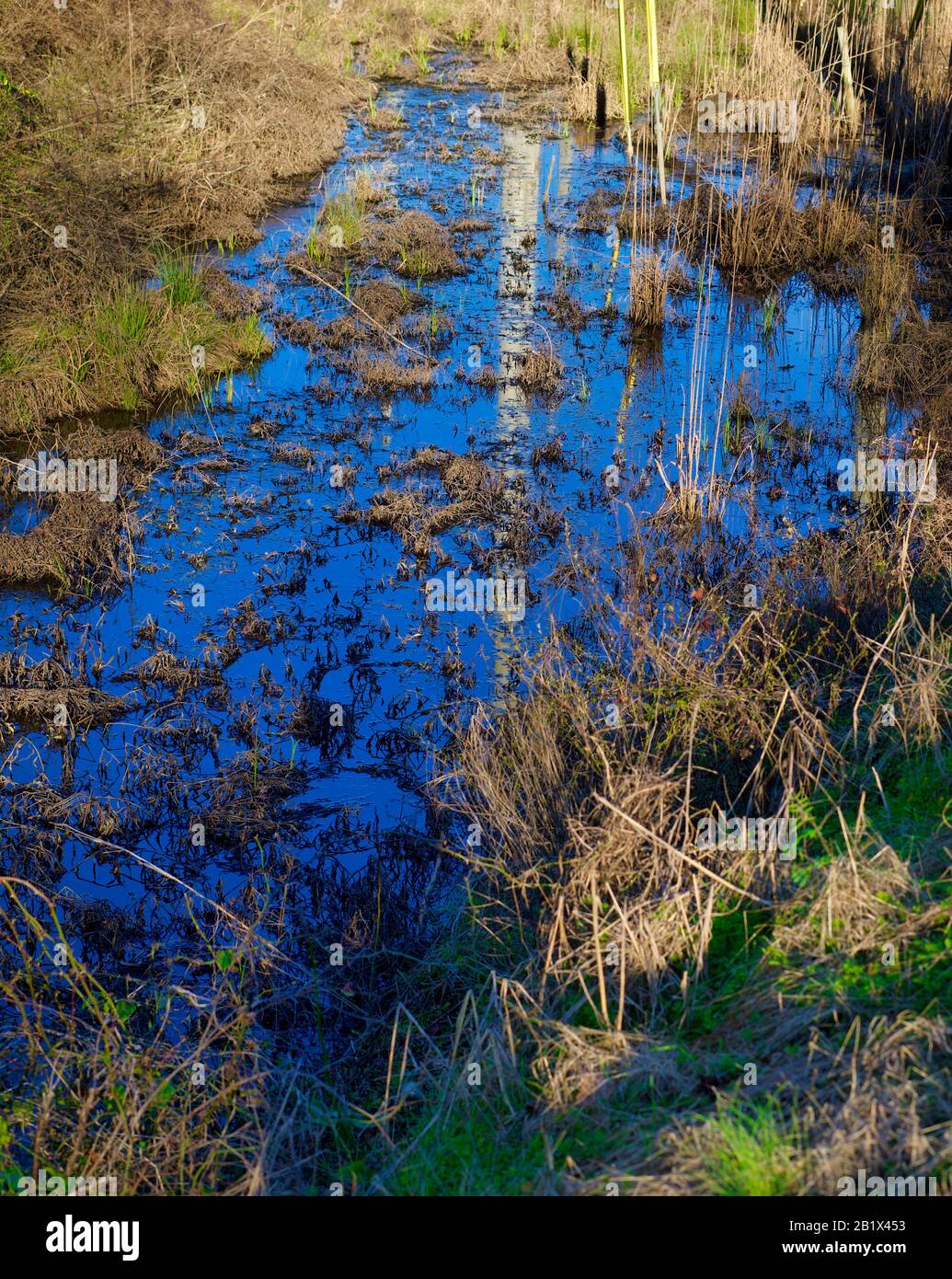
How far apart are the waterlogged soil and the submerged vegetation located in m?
0.03

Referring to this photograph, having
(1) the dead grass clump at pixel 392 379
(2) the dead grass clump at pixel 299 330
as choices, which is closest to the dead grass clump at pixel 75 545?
(1) the dead grass clump at pixel 392 379

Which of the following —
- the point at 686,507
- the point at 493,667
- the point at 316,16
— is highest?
the point at 316,16

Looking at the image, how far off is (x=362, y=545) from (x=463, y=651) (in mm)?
1225

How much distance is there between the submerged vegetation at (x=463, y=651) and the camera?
3256 mm

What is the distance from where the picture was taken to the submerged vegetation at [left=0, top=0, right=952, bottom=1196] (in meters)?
3.26

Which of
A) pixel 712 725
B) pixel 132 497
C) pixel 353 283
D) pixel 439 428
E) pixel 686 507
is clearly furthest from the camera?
pixel 353 283

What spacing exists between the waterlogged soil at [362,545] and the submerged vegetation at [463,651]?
0.03 meters

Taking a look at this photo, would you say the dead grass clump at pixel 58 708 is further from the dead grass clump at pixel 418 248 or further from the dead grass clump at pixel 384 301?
the dead grass clump at pixel 418 248

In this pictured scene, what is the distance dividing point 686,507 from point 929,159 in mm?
6157

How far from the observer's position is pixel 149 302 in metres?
8.71

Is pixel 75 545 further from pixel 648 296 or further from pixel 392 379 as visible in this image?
pixel 648 296

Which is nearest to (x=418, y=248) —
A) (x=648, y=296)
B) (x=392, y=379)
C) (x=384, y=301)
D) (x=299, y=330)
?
(x=384, y=301)
